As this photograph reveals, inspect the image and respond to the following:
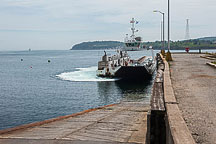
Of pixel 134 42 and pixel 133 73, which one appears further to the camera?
pixel 134 42

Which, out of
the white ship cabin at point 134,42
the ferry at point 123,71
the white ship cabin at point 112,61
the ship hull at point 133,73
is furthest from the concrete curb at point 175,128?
the white ship cabin at point 134,42

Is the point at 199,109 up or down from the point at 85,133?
up

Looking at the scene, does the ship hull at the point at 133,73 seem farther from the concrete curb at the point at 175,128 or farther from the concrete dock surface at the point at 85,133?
the concrete curb at the point at 175,128

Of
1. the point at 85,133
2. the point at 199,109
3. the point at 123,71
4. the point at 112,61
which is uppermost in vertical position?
the point at 112,61

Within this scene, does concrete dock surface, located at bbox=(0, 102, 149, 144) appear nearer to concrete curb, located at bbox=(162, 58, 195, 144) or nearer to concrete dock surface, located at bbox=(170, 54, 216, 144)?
concrete dock surface, located at bbox=(170, 54, 216, 144)

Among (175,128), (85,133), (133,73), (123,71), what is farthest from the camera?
(123,71)

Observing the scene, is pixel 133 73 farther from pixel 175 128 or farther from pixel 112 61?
pixel 175 128

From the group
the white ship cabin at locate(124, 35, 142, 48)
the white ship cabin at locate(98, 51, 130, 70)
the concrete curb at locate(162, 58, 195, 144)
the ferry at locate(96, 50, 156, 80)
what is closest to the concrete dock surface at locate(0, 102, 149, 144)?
the concrete curb at locate(162, 58, 195, 144)

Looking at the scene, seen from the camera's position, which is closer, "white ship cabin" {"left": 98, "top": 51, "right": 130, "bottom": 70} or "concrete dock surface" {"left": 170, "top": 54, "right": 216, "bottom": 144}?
"concrete dock surface" {"left": 170, "top": 54, "right": 216, "bottom": 144}

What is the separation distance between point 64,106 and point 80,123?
10.0 m

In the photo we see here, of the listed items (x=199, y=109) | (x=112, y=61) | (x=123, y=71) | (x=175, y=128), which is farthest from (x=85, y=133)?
(x=112, y=61)

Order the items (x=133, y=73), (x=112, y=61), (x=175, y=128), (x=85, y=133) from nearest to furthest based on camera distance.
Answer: (x=175, y=128) → (x=85, y=133) → (x=133, y=73) → (x=112, y=61)

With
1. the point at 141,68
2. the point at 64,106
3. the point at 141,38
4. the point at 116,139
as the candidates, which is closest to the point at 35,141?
the point at 116,139

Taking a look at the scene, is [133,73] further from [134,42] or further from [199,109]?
[199,109]
